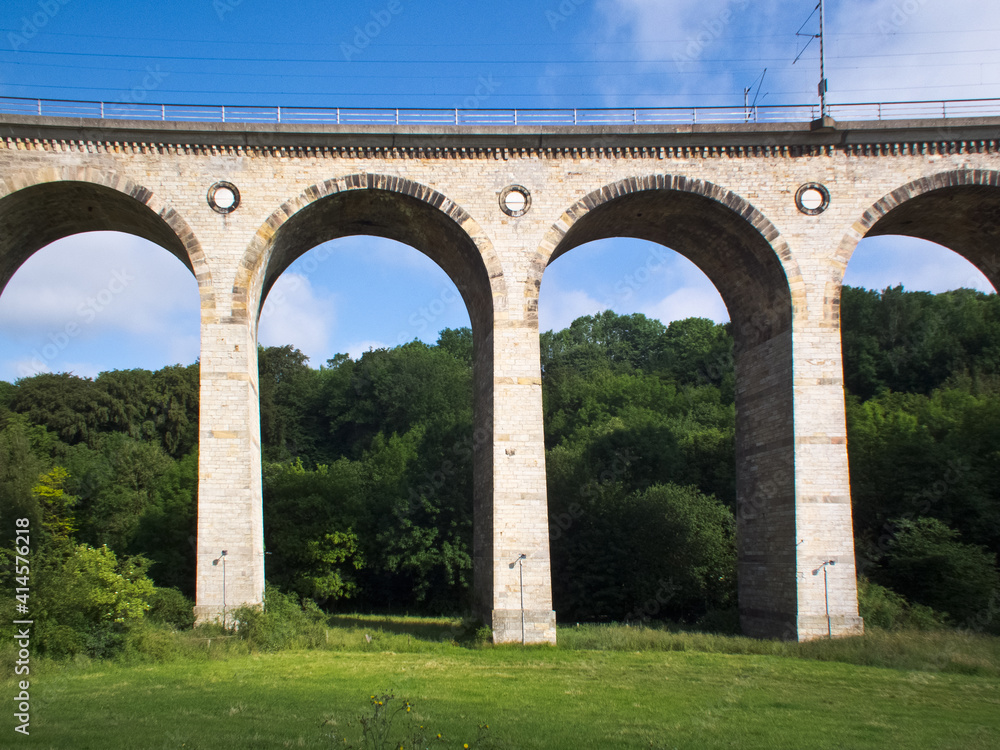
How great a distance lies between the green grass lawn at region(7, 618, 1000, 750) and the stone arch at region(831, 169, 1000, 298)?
29.1 feet

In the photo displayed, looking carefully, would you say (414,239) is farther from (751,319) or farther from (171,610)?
(171,610)

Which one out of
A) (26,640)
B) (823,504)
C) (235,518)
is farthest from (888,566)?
(26,640)

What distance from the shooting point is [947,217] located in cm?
2041

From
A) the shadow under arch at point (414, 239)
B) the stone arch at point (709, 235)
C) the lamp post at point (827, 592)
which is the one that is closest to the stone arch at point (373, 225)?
the shadow under arch at point (414, 239)

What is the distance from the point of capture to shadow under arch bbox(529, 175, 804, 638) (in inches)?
729

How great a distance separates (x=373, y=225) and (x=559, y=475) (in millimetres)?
13727

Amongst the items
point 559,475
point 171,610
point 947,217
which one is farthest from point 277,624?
point 947,217

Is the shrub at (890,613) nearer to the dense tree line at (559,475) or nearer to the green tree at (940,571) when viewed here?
the dense tree line at (559,475)

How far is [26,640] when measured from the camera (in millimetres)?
14297

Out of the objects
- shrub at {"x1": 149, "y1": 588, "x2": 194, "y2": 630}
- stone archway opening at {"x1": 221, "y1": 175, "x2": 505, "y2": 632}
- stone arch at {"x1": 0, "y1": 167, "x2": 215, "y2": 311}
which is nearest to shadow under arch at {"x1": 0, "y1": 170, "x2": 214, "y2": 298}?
stone arch at {"x1": 0, "y1": 167, "x2": 215, "y2": 311}

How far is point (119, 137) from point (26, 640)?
10.4 m

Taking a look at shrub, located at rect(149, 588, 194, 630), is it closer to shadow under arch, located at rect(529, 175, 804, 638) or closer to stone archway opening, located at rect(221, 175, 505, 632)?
stone archway opening, located at rect(221, 175, 505, 632)

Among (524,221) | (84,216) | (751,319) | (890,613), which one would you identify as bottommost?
(890,613)

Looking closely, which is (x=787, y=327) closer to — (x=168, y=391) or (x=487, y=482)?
(x=487, y=482)
